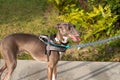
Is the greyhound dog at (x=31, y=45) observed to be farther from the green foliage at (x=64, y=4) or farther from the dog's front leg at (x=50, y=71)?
the green foliage at (x=64, y=4)

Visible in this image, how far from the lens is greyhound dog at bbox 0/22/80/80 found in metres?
5.57

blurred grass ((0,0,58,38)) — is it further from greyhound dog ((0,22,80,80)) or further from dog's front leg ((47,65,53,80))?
dog's front leg ((47,65,53,80))

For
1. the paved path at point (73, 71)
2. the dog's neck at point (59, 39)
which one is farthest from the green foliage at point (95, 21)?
the dog's neck at point (59, 39)

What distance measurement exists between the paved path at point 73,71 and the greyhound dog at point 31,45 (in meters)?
0.63

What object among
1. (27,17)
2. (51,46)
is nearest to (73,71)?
(51,46)

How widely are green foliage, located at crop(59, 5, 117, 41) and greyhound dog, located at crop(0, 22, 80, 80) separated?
8.01 feet

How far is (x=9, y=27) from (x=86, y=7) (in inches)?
85.6

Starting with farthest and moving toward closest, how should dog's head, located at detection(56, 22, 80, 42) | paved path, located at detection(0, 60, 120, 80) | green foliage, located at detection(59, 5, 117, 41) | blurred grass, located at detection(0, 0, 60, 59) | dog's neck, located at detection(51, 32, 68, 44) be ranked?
1. blurred grass, located at detection(0, 0, 60, 59)
2. green foliage, located at detection(59, 5, 117, 41)
3. paved path, located at detection(0, 60, 120, 80)
4. dog's neck, located at detection(51, 32, 68, 44)
5. dog's head, located at detection(56, 22, 80, 42)

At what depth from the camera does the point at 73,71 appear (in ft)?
22.2

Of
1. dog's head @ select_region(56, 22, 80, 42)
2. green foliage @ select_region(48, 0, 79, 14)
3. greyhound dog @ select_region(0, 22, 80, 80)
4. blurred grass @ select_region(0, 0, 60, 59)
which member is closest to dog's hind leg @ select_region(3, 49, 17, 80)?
greyhound dog @ select_region(0, 22, 80, 80)

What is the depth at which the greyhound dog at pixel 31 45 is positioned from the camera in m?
5.57

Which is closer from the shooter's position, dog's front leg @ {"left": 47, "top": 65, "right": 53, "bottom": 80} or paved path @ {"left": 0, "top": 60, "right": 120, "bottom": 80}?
dog's front leg @ {"left": 47, "top": 65, "right": 53, "bottom": 80}

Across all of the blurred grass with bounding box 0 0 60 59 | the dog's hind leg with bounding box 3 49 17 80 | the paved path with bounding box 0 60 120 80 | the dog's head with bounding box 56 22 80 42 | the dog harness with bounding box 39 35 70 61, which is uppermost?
the blurred grass with bounding box 0 0 60 59

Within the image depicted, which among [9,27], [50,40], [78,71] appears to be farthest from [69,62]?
[9,27]
